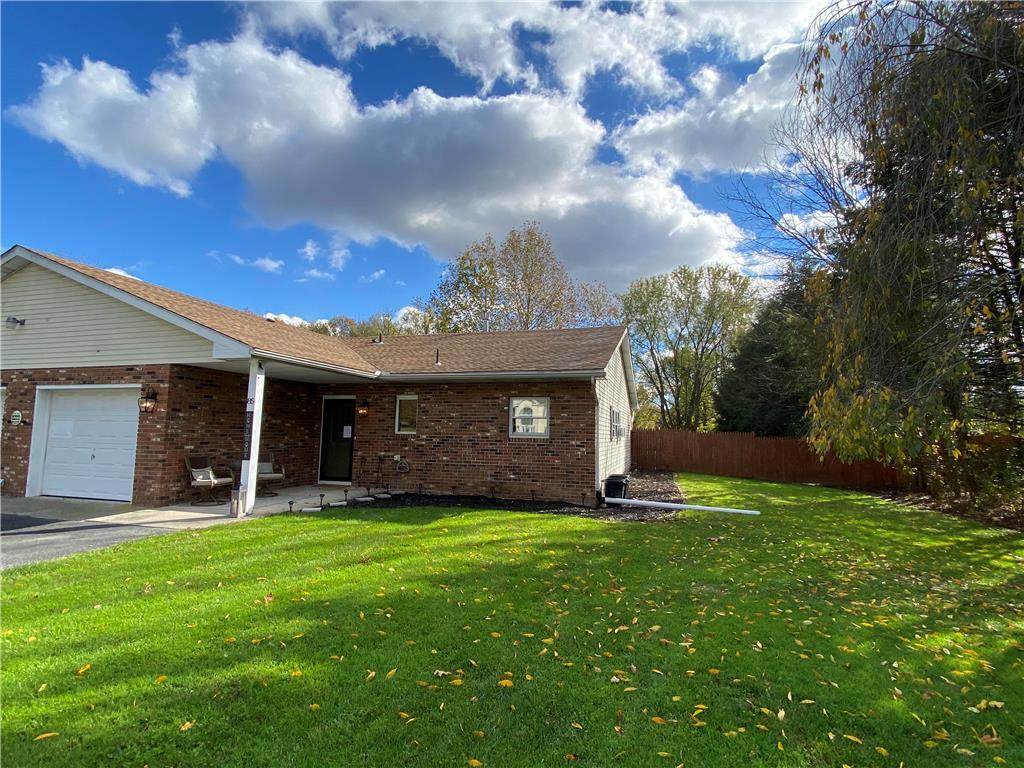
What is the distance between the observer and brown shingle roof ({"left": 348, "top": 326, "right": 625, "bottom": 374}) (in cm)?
1165

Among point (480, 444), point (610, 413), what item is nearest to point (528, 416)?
point (480, 444)

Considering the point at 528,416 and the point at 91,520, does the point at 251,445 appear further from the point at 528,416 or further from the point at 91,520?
the point at 528,416

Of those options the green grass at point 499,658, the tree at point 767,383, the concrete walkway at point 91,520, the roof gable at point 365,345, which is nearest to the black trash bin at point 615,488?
the roof gable at point 365,345

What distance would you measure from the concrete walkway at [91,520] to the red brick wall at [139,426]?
0.51 m

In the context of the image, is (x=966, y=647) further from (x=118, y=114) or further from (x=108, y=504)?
(x=118, y=114)

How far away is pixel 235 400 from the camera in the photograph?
38.5 feet

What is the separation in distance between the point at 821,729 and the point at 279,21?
40.2 feet

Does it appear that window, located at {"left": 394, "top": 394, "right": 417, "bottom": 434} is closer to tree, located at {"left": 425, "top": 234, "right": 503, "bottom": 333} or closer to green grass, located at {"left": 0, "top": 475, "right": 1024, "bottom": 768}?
green grass, located at {"left": 0, "top": 475, "right": 1024, "bottom": 768}

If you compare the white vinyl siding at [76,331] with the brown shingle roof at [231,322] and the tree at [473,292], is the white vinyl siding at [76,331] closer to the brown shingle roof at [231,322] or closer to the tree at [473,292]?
the brown shingle roof at [231,322]

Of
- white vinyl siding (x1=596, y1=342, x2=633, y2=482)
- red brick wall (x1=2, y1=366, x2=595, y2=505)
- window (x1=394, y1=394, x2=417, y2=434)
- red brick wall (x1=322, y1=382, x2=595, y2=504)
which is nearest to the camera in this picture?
red brick wall (x1=2, y1=366, x2=595, y2=505)

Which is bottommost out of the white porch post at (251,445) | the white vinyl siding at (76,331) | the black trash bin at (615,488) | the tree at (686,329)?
the black trash bin at (615,488)

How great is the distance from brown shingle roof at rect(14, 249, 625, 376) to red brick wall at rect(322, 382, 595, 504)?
592mm

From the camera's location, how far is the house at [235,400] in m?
10.1

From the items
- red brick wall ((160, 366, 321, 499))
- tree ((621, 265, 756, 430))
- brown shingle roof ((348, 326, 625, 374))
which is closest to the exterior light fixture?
red brick wall ((160, 366, 321, 499))
